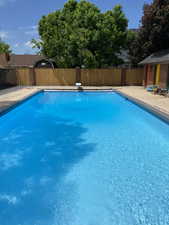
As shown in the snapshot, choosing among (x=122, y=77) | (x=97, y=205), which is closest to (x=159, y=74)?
(x=122, y=77)

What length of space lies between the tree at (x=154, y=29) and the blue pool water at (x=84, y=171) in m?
9.18

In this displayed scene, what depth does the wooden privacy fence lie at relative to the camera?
54.4ft

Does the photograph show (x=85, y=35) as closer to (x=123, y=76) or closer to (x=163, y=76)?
(x=123, y=76)

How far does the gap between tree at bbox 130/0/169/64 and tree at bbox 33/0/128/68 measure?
98.4 inches

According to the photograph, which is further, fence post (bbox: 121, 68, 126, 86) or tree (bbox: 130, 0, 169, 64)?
fence post (bbox: 121, 68, 126, 86)

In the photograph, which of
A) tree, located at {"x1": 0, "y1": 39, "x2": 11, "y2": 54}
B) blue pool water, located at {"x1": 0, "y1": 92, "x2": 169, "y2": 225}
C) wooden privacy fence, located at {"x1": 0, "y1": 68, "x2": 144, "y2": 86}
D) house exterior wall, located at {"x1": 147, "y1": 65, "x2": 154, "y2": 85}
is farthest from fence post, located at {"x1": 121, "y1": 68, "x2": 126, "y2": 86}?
tree, located at {"x1": 0, "y1": 39, "x2": 11, "y2": 54}

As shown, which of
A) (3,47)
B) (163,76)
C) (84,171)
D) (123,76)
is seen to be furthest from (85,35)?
(3,47)

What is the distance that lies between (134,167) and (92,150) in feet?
3.97

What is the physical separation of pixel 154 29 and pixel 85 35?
5562 mm

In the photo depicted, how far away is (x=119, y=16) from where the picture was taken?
57.3ft

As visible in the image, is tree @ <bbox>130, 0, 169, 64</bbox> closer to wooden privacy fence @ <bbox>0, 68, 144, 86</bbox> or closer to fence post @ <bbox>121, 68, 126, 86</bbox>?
fence post @ <bbox>121, 68, 126, 86</bbox>

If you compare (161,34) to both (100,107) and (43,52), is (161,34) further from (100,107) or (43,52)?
(43,52)

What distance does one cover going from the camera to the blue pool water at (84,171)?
2621 millimetres

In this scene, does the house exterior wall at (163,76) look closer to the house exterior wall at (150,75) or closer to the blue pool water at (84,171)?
the house exterior wall at (150,75)
